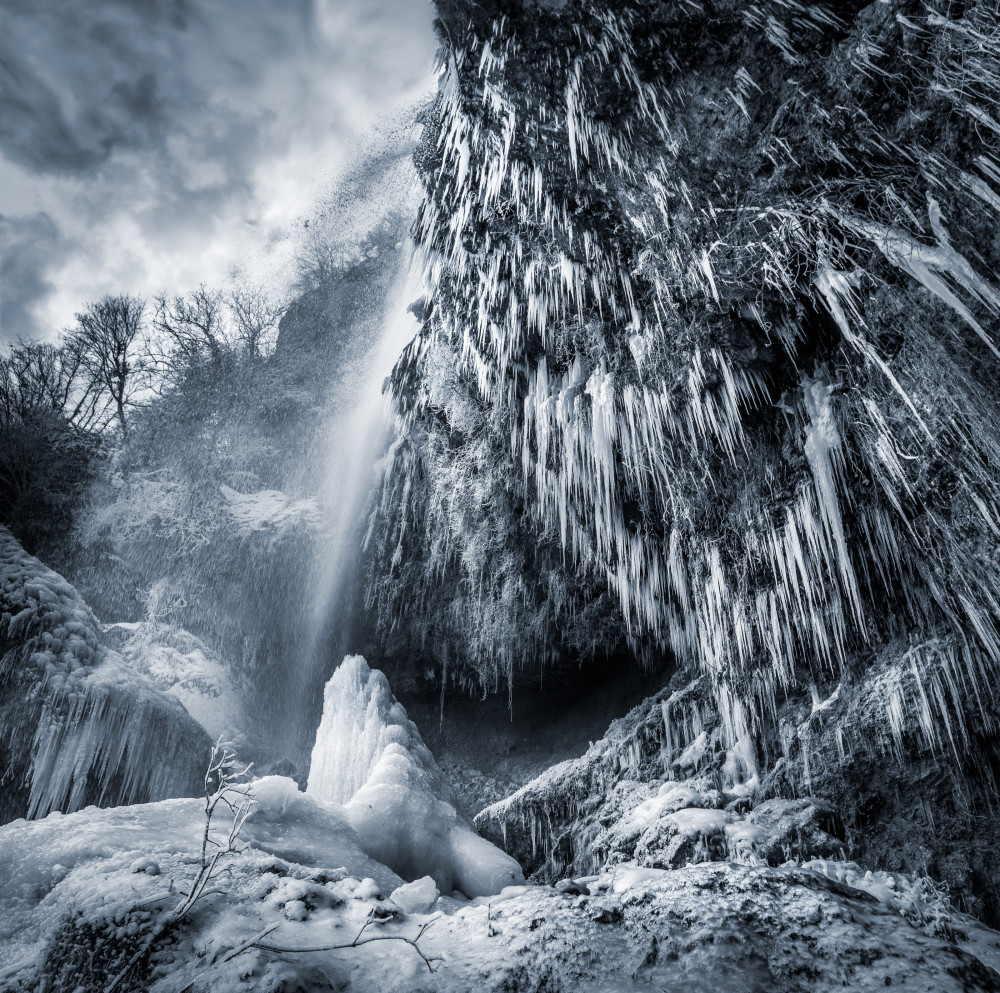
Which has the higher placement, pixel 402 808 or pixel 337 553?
pixel 337 553

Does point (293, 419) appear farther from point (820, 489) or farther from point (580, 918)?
point (580, 918)

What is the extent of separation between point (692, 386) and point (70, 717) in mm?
8823

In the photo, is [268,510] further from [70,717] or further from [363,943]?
[363,943]

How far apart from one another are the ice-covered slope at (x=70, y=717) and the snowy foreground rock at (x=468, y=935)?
497cm

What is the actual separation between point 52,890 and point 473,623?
8863 millimetres

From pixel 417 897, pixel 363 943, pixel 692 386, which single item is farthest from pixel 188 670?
pixel 692 386

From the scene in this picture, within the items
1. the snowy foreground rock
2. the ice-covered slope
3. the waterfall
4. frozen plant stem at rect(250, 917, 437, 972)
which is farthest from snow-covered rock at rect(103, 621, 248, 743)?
frozen plant stem at rect(250, 917, 437, 972)

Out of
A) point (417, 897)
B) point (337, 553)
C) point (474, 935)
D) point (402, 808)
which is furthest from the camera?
point (337, 553)

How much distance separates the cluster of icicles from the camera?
174 inches

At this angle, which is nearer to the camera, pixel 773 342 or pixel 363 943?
pixel 363 943

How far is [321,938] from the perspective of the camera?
94.7 inches

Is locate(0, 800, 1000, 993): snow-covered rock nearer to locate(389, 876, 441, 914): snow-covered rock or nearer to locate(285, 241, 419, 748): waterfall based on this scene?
locate(389, 876, 441, 914): snow-covered rock

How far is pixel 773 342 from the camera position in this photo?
5629mm

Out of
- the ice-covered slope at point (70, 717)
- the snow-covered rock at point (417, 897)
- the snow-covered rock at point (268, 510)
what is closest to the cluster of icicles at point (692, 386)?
the snow-covered rock at point (417, 897)
